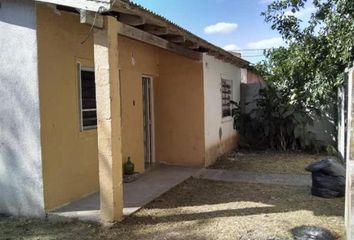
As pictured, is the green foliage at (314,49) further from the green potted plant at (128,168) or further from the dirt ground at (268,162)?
the green potted plant at (128,168)

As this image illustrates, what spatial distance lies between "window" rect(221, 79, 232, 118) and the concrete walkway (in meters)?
3.44

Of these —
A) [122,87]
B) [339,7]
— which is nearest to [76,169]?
[122,87]

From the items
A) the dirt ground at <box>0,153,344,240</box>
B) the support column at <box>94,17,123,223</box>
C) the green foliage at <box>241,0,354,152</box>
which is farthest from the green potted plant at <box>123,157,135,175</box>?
the green foliage at <box>241,0,354,152</box>

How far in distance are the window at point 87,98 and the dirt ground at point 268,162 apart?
4265 millimetres

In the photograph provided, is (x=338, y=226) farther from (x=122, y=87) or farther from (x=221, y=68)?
(x=221, y=68)

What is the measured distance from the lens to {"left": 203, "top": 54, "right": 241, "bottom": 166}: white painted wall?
1078 cm

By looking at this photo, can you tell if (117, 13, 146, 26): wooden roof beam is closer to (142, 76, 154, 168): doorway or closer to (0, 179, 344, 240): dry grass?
(0, 179, 344, 240): dry grass

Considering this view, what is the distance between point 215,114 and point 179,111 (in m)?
1.46

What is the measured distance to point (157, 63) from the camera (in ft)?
35.2

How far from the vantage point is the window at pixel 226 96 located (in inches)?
504

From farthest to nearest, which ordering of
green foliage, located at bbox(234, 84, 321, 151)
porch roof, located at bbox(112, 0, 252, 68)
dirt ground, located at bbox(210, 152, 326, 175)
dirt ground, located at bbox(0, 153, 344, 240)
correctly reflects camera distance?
green foliage, located at bbox(234, 84, 321, 151) → dirt ground, located at bbox(210, 152, 326, 175) → porch roof, located at bbox(112, 0, 252, 68) → dirt ground, located at bbox(0, 153, 344, 240)

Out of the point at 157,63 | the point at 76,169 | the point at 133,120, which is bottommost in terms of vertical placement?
the point at 76,169

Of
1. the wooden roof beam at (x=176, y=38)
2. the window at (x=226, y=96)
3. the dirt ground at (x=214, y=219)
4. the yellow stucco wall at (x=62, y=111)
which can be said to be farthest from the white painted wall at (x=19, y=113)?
the window at (x=226, y=96)

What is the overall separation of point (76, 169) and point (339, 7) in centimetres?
546
